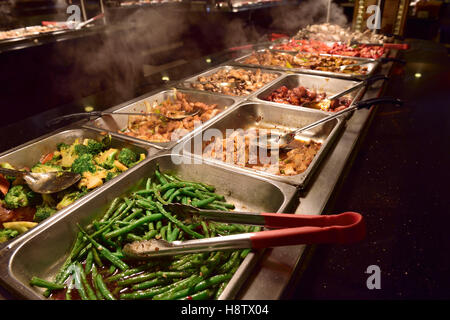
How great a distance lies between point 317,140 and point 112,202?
1.75 m

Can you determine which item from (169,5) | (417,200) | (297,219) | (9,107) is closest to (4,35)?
(9,107)

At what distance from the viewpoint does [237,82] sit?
130 inches

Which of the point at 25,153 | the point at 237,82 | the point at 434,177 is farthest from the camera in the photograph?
the point at 237,82

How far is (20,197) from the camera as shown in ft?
5.48

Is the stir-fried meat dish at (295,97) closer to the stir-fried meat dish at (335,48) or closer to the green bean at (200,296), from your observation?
the stir-fried meat dish at (335,48)

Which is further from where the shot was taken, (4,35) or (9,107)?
(4,35)

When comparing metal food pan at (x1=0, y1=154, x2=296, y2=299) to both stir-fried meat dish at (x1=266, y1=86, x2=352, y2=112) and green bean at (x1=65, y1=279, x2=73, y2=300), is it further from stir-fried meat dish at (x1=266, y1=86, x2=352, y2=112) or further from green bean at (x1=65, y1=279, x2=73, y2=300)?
stir-fried meat dish at (x1=266, y1=86, x2=352, y2=112)

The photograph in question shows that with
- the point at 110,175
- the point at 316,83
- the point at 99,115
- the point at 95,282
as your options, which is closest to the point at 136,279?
the point at 95,282

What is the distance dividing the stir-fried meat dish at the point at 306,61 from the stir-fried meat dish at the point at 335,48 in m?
0.29

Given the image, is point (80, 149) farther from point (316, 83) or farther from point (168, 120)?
point (316, 83)

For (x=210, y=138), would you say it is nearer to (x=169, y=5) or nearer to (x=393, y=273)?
(x=393, y=273)

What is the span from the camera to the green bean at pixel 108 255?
4.65 feet

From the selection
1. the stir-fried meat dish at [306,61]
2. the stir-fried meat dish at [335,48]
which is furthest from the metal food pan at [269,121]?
the stir-fried meat dish at [335,48]

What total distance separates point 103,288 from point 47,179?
0.78m
